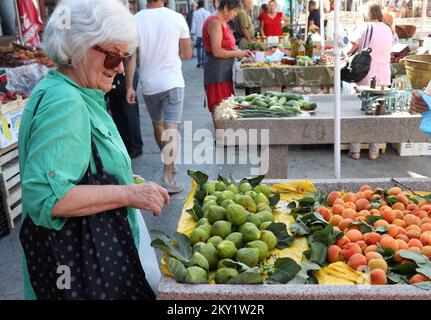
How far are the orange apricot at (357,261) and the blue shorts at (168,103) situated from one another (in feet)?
9.98

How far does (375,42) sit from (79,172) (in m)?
4.87

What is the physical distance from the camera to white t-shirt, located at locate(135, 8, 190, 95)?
4504 millimetres

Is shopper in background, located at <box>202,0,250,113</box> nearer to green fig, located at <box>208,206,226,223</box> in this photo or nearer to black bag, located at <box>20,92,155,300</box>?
green fig, located at <box>208,206,226,223</box>

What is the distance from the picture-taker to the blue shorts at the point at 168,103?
15.0ft

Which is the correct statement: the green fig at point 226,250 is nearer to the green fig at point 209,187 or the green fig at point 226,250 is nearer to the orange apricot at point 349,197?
the green fig at point 209,187

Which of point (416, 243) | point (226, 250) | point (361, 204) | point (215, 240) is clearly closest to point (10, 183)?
point (215, 240)

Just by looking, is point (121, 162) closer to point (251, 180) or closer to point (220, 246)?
point (220, 246)

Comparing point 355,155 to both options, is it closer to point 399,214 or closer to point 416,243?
point 399,214

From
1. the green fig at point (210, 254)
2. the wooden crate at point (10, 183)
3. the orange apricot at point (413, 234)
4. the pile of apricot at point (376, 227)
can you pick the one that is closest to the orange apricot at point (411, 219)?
the pile of apricot at point (376, 227)

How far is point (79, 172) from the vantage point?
1.46 metres

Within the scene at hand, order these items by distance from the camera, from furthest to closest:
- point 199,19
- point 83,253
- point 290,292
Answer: point 199,19 < point 290,292 < point 83,253

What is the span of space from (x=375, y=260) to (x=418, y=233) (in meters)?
0.34

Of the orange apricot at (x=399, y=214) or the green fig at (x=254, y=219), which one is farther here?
the orange apricot at (x=399, y=214)

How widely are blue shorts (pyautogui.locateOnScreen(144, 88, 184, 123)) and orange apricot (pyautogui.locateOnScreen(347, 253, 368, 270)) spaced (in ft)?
9.98
